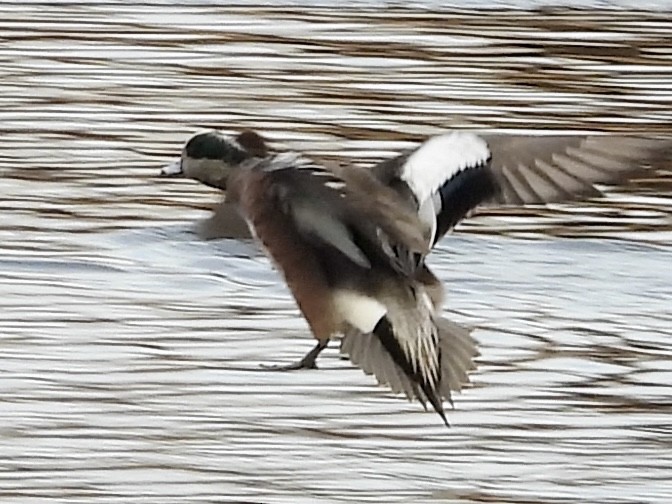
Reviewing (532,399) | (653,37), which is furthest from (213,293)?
(653,37)

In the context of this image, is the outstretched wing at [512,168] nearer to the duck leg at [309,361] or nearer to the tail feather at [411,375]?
the tail feather at [411,375]

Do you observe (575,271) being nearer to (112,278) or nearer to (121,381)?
(112,278)

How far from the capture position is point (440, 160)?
561 centimetres

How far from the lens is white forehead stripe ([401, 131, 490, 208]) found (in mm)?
5527

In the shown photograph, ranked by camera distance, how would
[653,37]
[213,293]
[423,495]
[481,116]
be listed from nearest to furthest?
[423,495], [213,293], [481,116], [653,37]

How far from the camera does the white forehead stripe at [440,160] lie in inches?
218

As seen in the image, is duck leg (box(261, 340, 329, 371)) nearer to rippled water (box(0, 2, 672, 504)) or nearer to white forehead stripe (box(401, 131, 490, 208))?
rippled water (box(0, 2, 672, 504))

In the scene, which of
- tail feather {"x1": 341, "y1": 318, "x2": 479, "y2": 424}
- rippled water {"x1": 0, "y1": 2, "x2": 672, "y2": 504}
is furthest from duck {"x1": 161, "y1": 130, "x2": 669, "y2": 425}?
rippled water {"x1": 0, "y1": 2, "x2": 672, "y2": 504}

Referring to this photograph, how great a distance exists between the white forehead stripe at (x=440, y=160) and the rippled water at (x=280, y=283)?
565 millimetres

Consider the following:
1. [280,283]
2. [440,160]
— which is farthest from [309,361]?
[280,283]

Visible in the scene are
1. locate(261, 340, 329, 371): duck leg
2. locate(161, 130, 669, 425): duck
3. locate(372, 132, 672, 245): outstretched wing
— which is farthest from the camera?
locate(261, 340, 329, 371): duck leg

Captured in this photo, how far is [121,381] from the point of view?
19.4 feet

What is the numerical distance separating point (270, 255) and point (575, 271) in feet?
6.37

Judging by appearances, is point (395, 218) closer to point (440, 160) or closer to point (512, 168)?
point (440, 160)
